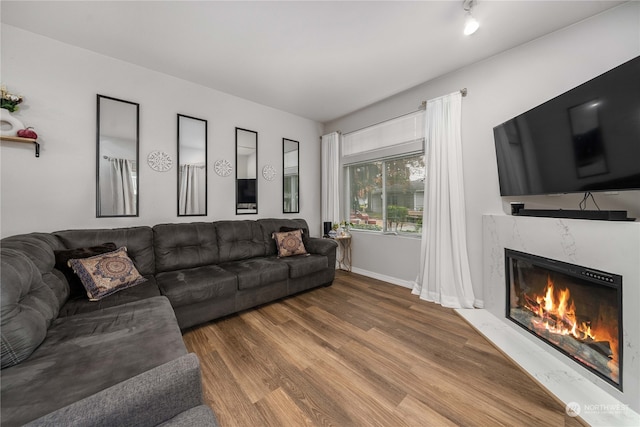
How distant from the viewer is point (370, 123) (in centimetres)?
365

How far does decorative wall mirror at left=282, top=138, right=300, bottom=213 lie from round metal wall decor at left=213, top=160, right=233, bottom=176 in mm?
930

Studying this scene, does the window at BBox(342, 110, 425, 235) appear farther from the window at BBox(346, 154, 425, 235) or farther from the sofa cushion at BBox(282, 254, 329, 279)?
the sofa cushion at BBox(282, 254, 329, 279)

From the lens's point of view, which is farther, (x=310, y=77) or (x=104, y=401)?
(x=310, y=77)

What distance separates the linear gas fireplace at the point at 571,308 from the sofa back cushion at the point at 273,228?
251cm

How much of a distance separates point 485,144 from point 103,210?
421 centimetres

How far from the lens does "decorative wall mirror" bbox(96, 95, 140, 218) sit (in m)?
2.35

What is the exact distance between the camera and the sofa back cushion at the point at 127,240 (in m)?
2.03

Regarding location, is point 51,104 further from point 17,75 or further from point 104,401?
point 104,401

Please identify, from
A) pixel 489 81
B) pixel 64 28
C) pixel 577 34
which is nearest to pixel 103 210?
pixel 64 28

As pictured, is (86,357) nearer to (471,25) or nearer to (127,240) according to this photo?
(127,240)

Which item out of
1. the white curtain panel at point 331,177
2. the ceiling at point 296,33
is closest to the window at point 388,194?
the white curtain panel at point 331,177

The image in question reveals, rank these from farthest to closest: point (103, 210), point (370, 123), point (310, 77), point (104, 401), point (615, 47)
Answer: point (370, 123) < point (310, 77) < point (103, 210) < point (615, 47) < point (104, 401)

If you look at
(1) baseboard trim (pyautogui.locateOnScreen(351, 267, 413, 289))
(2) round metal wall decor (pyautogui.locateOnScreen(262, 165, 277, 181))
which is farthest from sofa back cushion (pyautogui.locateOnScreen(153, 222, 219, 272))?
(1) baseboard trim (pyautogui.locateOnScreen(351, 267, 413, 289))

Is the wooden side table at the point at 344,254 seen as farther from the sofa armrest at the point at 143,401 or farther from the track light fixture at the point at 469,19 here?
the sofa armrest at the point at 143,401
